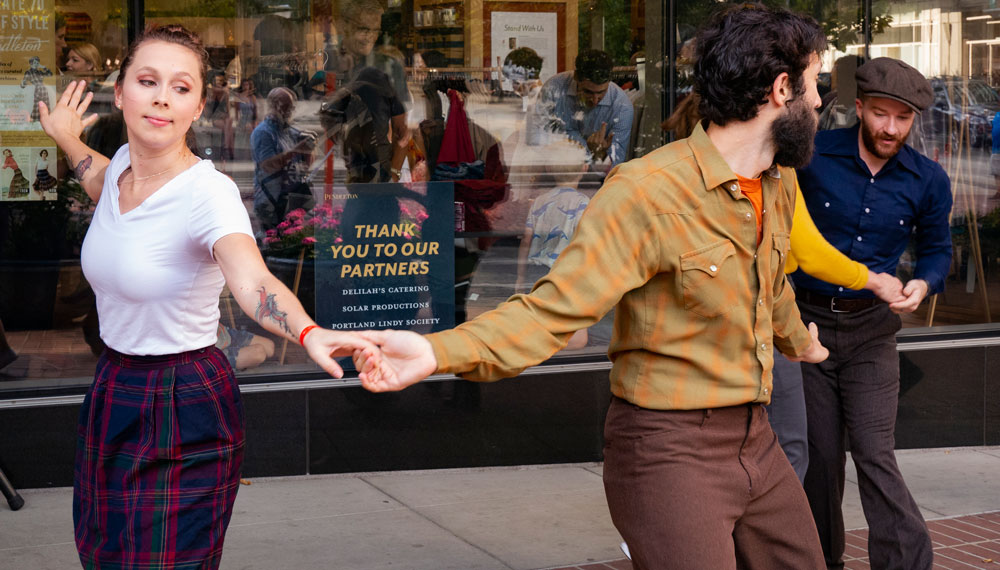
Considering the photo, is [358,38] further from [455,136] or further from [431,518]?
[431,518]

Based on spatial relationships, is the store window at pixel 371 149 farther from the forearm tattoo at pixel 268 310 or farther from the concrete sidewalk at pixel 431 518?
the forearm tattoo at pixel 268 310

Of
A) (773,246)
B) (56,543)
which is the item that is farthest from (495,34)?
(773,246)

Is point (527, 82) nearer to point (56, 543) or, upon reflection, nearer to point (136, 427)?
point (56, 543)

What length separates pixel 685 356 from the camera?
108 inches

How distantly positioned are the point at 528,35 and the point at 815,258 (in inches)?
114

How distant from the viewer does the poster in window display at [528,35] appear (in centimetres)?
640

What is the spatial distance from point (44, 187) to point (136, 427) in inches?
129

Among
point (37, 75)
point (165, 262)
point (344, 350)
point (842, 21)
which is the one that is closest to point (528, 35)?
point (842, 21)

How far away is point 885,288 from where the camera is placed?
13.5 feet

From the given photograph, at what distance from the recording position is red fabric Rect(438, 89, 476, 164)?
20.9 ft

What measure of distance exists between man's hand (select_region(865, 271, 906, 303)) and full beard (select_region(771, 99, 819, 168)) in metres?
1.38

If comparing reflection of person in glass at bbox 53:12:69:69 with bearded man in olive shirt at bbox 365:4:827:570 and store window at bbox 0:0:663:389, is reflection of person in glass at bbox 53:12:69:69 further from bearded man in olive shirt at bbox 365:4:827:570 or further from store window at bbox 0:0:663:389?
bearded man in olive shirt at bbox 365:4:827:570

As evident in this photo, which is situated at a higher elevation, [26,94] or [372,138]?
[26,94]

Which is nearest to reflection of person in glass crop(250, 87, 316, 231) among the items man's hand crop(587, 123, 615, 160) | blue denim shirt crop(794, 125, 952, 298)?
man's hand crop(587, 123, 615, 160)
